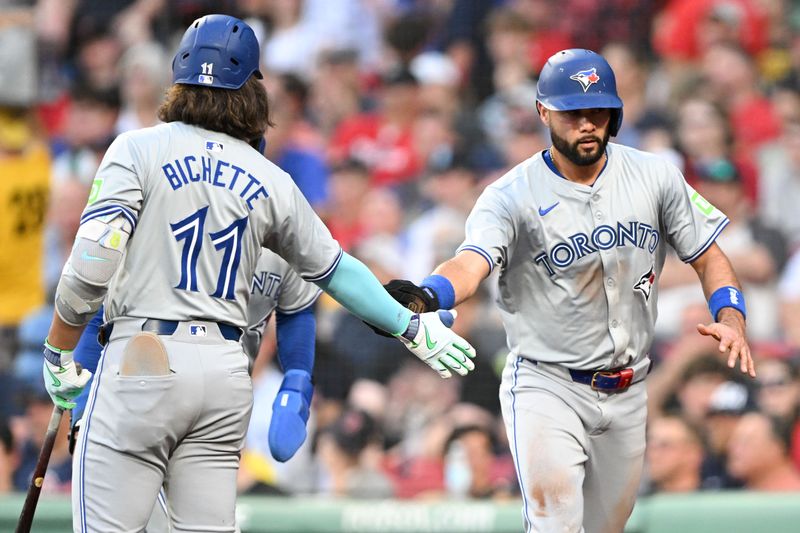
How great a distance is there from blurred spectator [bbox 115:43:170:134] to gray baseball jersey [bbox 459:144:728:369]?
517 cm

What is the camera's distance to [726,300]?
4.65 metres

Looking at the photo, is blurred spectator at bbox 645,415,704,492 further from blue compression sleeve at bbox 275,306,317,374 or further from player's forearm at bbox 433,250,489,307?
player's forearm at bbox 433,250,489,307

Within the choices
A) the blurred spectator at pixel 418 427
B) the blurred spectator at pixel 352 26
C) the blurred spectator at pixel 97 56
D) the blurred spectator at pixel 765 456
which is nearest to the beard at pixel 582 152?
the blurred spectator at pixel 765 456

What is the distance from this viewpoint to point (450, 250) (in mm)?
8305

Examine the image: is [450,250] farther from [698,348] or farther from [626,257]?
A: [626,257]

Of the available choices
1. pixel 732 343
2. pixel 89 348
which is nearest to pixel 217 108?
pixel 89 348

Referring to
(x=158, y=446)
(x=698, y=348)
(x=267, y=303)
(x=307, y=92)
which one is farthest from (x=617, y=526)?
(x=307, y=92)

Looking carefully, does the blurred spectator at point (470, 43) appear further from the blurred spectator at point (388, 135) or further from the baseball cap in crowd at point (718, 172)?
the baseball cap in crowd at point (718, 172)

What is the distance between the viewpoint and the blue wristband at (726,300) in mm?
4633

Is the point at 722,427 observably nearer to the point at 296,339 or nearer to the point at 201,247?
the point at 296,339

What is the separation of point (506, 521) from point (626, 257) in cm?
235

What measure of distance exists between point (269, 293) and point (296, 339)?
225 mm

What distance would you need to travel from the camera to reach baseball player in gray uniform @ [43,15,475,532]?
373cm

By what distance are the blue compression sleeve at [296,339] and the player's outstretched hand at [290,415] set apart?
59 mm
